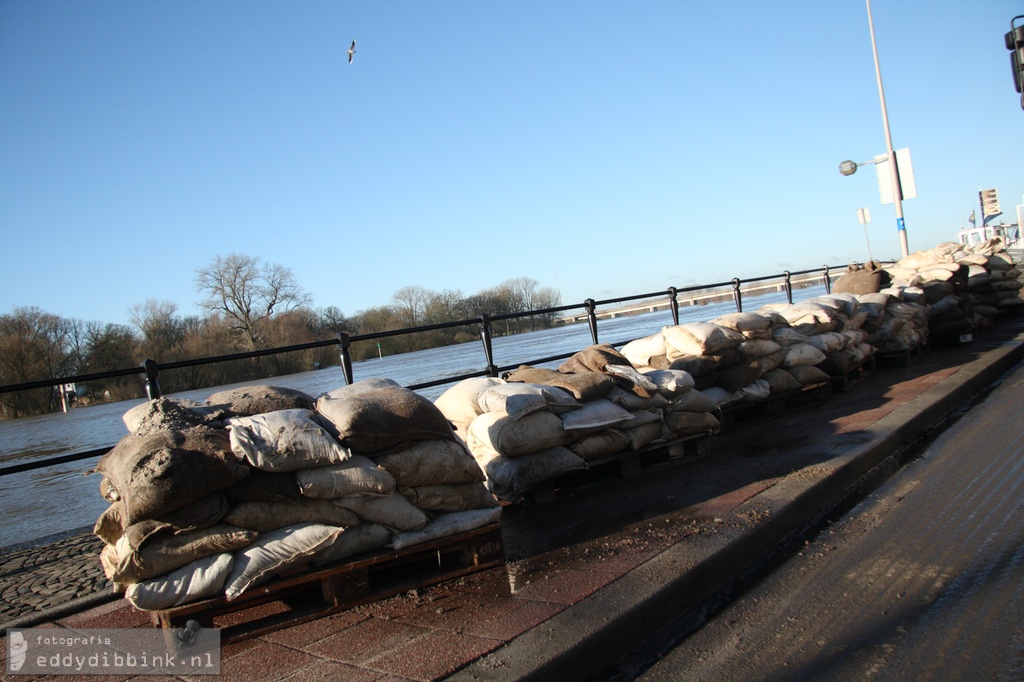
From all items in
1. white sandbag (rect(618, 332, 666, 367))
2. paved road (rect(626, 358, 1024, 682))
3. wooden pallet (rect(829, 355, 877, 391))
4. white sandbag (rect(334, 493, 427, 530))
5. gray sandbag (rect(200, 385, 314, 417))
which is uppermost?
gray sandbag (rect(200, 385, 314, 417))

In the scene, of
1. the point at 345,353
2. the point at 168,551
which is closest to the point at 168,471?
the point at 168,551

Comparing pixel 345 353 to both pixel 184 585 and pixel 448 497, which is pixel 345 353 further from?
pixel 184 585

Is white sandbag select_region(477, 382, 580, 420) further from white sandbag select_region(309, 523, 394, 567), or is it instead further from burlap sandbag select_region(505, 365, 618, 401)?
white sandbag select_region(309, 523, 394, 567)

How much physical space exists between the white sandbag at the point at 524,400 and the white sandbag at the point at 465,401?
0.06m

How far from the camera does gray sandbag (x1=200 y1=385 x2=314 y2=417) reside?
3.64 m

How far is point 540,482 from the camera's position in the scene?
480cm

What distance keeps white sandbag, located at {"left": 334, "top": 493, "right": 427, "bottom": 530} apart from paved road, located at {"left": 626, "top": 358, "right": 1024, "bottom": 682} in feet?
4.58

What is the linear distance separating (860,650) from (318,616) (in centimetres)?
228

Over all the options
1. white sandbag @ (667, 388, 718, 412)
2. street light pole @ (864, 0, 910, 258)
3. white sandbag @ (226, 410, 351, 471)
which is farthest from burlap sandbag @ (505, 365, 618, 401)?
street light pole @ (864, 0, 910, 258)

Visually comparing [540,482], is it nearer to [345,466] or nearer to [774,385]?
[345,466]

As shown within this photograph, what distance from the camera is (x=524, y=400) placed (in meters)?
4.80

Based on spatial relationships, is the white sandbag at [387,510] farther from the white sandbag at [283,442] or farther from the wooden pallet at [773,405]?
the wooden pallet at [773,405]

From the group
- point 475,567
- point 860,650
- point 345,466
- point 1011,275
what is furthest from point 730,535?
point 1011,275

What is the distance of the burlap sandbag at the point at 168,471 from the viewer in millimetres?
2906
